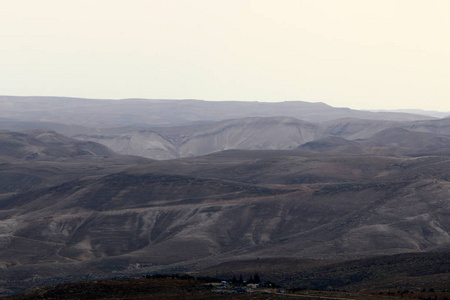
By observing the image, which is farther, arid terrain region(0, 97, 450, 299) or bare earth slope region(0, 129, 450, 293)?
bare earth slope region(0, 129, 450, 293)

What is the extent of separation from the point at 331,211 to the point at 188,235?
71.6 feet

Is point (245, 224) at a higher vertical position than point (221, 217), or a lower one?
lower

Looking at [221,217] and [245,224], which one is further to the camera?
[221,217]

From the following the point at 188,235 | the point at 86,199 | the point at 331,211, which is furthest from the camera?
the point at 86,199

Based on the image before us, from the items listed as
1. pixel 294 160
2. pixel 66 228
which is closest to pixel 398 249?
pixel 66 228

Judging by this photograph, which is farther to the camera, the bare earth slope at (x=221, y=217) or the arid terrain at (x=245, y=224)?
the bare earth slope at (x=221, y=217)

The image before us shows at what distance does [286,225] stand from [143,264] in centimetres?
2536

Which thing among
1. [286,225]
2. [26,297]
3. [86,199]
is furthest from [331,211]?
[26,297]

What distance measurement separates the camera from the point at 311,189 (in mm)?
115188

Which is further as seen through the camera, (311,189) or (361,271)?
(311,189)

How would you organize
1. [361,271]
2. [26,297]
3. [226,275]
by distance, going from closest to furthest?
[26,297], [361,271], [226,275]

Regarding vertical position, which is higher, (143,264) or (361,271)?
(361,271)

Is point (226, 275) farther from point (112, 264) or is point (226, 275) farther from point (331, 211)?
point (331, 211)

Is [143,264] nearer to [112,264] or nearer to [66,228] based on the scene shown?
[112,264]
